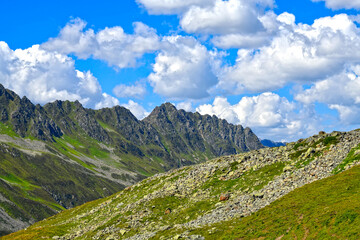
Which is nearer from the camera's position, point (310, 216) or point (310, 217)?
point (310, 217)

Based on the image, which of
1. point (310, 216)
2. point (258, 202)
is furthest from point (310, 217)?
point (258, 202)

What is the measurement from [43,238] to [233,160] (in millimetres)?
48976

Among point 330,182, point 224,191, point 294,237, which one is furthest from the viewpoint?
point 224,191

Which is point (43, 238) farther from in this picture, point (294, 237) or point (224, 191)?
point (294, 237)

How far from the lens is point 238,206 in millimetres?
57156

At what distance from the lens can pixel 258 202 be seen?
55.6 m

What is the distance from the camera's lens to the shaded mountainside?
1656 inches

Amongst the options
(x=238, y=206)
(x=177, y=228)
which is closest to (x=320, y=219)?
(x=238, y=206)

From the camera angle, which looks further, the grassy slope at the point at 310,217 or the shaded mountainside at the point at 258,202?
the shaded mountainside at the point at 258,202

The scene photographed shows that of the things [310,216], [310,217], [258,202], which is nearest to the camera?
[310,217]

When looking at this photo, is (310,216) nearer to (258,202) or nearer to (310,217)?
(310,217)

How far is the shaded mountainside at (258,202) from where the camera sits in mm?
42062

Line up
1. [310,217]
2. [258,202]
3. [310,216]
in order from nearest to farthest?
[310,217] → [310,216] → [258,202]

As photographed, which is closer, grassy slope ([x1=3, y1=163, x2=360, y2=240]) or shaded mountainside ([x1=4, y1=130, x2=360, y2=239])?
grassy slope ([x1=3, y1=163, x2=360, y2=240])
